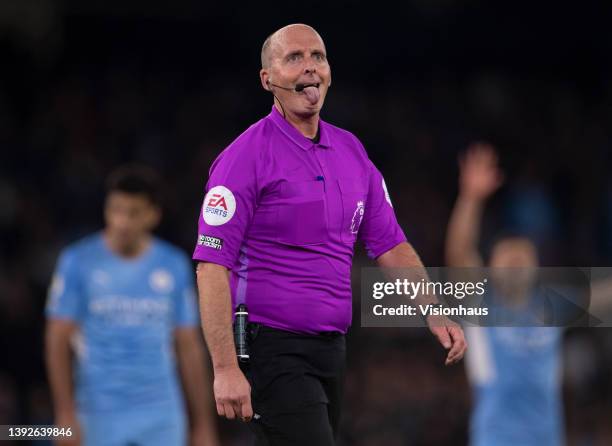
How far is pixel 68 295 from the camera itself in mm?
7316

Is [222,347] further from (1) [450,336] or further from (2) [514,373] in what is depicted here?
(2) [514,373]

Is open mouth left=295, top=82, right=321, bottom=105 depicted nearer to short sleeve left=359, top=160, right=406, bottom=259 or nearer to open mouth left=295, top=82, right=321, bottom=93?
open mouth left=295, top=82, right=321, bottom=93

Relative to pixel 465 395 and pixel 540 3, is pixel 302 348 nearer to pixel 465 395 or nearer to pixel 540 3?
pixel 465 395

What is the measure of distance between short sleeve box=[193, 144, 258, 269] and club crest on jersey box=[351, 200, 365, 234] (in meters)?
0.46

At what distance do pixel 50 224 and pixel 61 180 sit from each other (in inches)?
22.3

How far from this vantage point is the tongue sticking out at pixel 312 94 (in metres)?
4.57

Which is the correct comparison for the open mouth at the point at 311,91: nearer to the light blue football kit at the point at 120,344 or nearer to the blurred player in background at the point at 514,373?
the light blue football kit at the point at 120,344

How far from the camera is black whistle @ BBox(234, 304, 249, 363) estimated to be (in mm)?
4422

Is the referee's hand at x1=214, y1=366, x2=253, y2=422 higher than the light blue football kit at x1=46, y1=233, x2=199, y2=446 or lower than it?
lower

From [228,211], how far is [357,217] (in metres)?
0.59

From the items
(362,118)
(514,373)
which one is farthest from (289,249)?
(362,118)

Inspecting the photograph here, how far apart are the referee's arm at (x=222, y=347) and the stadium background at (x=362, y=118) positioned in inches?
267

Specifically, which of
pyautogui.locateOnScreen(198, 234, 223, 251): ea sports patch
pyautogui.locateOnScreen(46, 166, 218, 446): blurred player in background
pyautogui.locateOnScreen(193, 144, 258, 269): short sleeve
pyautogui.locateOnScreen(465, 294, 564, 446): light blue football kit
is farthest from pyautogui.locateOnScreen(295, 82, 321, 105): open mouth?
pyautogui.locateOnScreen(465, 294, 564, 446): light blue football kit

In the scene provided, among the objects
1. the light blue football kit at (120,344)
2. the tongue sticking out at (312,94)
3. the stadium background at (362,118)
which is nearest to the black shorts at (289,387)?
the tongue sticking out at (312,94)
